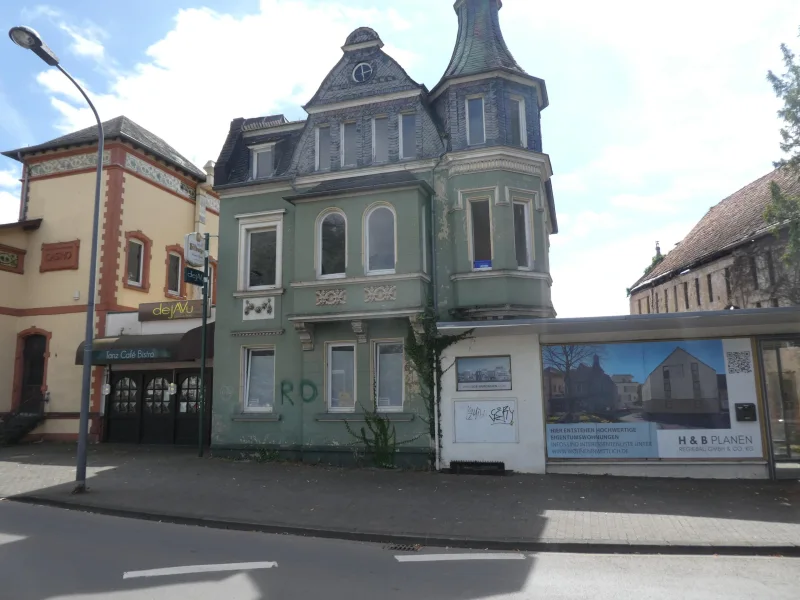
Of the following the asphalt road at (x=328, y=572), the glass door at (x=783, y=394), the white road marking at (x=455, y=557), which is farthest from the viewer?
the glass door at (x=783, y=394)

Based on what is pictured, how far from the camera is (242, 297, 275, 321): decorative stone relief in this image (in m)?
15.9

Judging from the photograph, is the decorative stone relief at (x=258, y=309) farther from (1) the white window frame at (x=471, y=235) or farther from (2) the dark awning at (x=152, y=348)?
(1) the white window frame at (x=471, y=235)

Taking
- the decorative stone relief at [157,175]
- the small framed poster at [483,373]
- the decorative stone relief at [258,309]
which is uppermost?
the decorative stone relief at [157,175]

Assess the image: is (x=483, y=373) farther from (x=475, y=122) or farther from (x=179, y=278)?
(x=179, y=278)

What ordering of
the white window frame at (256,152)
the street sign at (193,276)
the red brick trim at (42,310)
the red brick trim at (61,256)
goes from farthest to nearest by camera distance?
the red brick trim at (61,256) < the red brick trim at (42,310) < the white window frame at (256,152) < the street sign at (193,276)

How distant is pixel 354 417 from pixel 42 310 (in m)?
13.4

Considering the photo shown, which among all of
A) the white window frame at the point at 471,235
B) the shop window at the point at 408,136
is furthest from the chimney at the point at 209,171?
the white window frame at the point at 471,235

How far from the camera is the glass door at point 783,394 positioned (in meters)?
12.0

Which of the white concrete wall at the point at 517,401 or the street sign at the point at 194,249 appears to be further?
the street sign at the point at 194,249

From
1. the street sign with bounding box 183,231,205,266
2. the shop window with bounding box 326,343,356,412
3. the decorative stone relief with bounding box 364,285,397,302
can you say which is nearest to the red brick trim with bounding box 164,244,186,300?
the street sign with bounding box 183,231,205,266

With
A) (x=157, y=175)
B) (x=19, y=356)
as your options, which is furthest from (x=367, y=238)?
(x=19, y=356)

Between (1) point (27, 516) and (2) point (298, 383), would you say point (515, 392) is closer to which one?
(2) point (298, 383)

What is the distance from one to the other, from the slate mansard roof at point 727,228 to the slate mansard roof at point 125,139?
24.1 m

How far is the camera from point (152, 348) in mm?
17484
